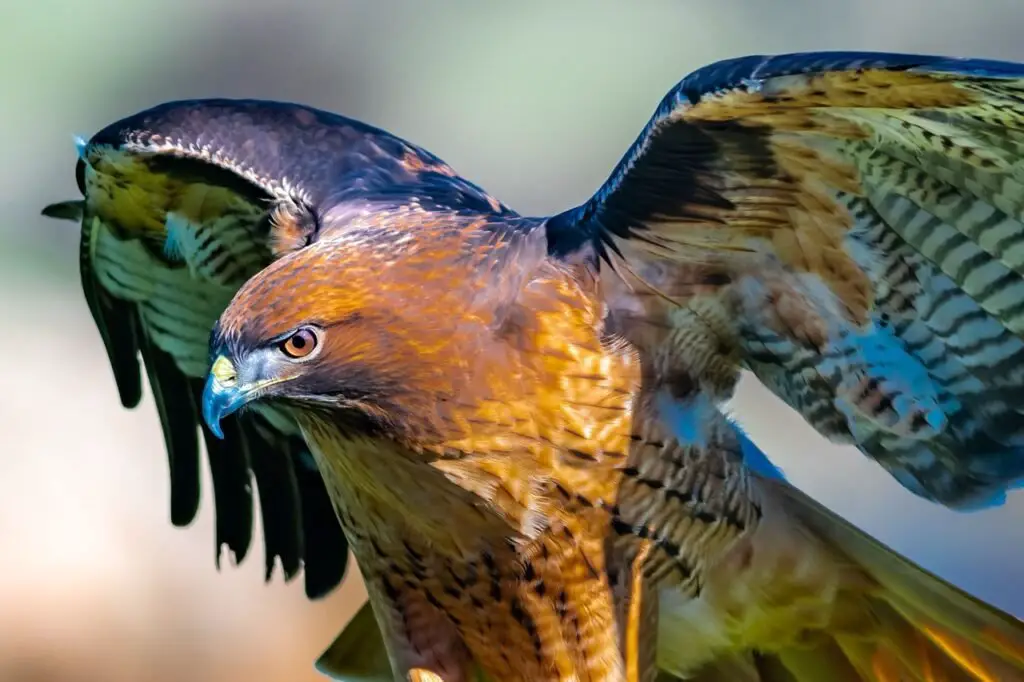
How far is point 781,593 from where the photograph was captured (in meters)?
4.05

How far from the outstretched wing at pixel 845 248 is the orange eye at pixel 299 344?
637mm

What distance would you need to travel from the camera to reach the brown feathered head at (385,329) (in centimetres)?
328

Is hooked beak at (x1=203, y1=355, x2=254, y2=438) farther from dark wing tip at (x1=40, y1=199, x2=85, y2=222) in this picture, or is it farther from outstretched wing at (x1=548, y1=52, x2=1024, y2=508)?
dark wing tip at (x1=40, y1=199, x2=85, y2=222)

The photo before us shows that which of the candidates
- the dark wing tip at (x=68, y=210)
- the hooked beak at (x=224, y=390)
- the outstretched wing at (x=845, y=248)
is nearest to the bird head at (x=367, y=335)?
the hooked beak at (x=224, y=390)

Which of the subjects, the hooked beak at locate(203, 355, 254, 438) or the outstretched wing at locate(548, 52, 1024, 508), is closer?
the outstretched wing at locate(548, 52, 1024, 508)

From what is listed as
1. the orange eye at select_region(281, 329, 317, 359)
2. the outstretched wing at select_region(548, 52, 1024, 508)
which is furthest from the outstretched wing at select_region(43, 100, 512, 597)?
the outstretched wing at select_region(548, 52, 1024, 508)

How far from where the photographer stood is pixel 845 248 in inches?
134

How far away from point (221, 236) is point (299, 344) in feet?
3.52

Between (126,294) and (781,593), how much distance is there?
2078 mm

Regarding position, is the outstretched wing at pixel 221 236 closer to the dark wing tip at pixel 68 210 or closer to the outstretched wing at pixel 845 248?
the dark wing tip at pixel 68 210

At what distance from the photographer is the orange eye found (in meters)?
3.32

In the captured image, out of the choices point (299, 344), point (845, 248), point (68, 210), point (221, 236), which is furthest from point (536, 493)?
point (68, 210)

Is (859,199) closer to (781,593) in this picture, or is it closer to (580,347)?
(580,347)

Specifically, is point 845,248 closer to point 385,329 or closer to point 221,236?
point 385,329
